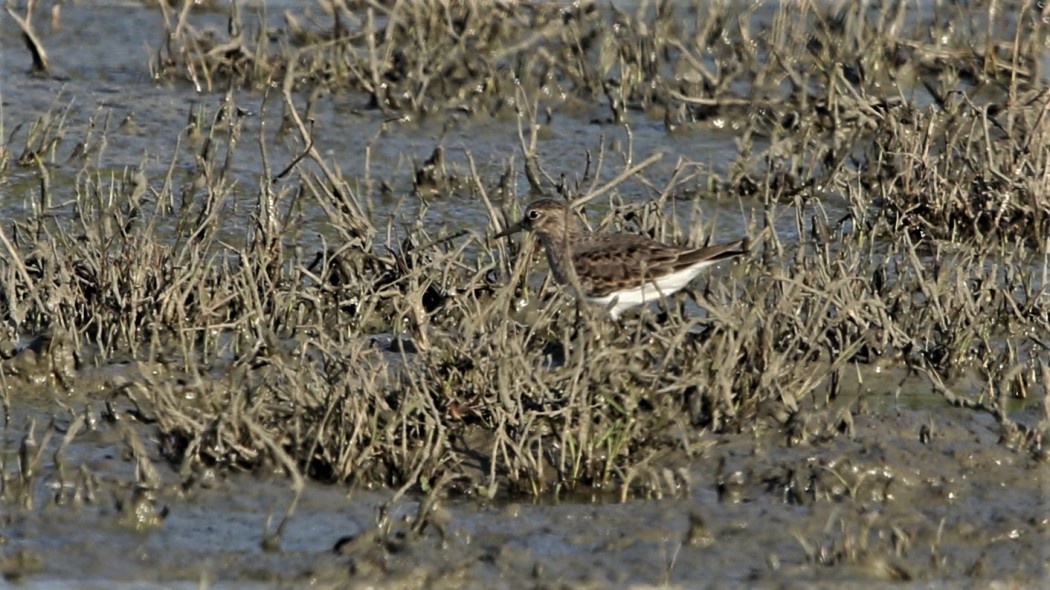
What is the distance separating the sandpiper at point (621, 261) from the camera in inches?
278

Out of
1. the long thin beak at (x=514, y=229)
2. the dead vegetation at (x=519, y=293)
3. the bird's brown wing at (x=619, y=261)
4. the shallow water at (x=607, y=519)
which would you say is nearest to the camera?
the shallow water at (x=607, y=519)

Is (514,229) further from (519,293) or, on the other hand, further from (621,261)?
(621,261)

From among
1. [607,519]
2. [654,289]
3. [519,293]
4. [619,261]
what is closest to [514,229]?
[519,293]

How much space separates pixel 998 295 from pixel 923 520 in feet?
5.96

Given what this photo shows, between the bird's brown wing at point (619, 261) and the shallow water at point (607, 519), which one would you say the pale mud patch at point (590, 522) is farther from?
the bird's brown wing at point (619, 261)

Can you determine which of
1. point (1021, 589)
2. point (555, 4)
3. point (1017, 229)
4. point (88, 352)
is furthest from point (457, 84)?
point (1021, 589)

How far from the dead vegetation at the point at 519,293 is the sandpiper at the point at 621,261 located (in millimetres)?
159

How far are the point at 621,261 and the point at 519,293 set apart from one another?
1.74ft

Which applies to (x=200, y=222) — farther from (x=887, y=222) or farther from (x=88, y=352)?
→ (x=887, y=222)

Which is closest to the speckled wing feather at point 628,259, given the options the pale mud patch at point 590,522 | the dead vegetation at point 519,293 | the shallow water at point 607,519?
the dead vegetation at point 519,293

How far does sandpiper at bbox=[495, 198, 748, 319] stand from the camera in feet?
23.2

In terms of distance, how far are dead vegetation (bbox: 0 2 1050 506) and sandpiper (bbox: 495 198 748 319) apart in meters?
0.16

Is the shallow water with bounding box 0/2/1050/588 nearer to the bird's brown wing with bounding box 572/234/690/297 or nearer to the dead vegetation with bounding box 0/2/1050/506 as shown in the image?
the dead vegetation with bounding box 0/2/1050/506

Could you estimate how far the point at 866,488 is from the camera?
5879 millimetres
